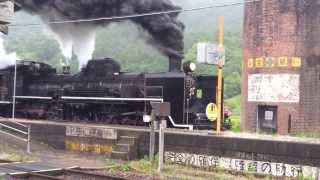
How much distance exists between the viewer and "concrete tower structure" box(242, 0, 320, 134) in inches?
864

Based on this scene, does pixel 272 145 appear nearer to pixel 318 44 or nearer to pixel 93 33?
pixel 318 44

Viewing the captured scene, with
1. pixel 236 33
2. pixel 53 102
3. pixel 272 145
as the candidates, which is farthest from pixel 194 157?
pixel 236 33

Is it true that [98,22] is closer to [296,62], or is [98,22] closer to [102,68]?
[102,68]

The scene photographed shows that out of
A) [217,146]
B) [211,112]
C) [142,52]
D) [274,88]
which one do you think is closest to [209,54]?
[217,146]

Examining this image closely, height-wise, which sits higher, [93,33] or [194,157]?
[93,33]

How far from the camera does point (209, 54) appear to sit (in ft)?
45.9

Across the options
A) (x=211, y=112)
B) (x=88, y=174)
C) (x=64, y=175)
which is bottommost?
(x=64, y=175)

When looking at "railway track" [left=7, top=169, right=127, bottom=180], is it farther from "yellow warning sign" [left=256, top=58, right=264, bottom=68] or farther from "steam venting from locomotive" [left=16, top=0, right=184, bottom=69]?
"yellow warning sign" [left=256, top=58, right=264, bottom=68]

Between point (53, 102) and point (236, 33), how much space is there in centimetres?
6432

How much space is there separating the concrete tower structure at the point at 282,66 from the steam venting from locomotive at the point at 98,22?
3530 mm

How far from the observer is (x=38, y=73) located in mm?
26047

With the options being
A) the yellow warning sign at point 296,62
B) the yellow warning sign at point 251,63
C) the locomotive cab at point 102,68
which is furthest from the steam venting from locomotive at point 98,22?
the yellow warning sign at point 296,62

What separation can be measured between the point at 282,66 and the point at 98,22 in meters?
9.17

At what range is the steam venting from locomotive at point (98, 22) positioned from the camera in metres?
22.2
